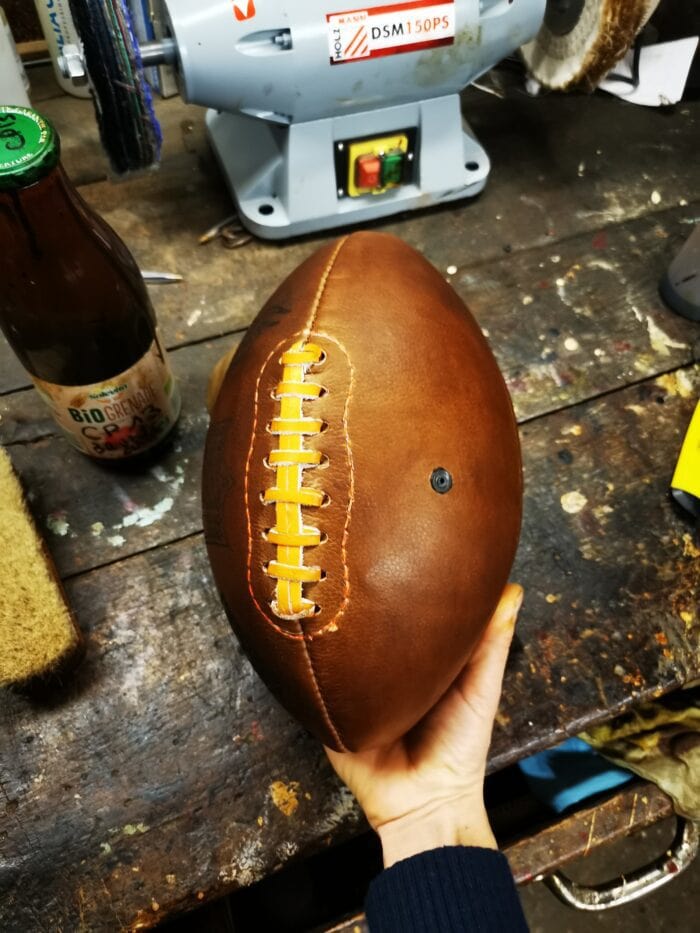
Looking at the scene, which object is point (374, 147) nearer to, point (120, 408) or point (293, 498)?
point (120, 408)

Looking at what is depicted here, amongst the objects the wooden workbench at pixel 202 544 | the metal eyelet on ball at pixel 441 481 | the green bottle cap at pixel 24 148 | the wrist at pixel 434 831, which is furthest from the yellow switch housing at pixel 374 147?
the wrist at pixel 434 831

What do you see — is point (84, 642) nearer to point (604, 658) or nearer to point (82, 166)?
point (604, 658)

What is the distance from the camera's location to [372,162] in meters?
0.93

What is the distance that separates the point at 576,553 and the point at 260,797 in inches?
16.5

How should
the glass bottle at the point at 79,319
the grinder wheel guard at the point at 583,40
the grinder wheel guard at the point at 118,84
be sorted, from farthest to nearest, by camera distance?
1. the grinder wheel guard at the point at 583,40
2. the grinder wheel guard at the point at 118,84
3. the glass bottle at the point at 79,319

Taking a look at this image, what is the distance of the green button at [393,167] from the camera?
943 millimetres

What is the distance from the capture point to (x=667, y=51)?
111cm

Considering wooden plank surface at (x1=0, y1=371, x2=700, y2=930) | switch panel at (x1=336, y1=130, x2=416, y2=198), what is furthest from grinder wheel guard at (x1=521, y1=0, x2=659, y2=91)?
wooden plank surface at (x1=0, y1=371, x2=700, y2=930)

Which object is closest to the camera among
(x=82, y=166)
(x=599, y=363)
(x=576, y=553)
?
(x=576, y=553)

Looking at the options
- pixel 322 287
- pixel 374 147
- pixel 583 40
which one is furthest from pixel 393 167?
pixel 322 287

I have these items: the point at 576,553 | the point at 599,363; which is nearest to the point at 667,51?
the point at 599,363

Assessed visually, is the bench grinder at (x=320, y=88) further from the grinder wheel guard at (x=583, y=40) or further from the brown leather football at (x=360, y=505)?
the brown leather football at (x=360, y=505)

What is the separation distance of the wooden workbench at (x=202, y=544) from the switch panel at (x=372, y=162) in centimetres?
7

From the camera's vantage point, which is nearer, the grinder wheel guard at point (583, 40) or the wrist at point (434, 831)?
the wrist at point (434, 831)
